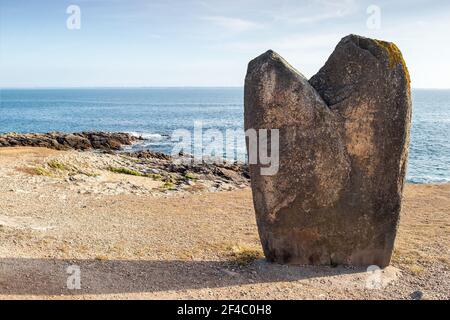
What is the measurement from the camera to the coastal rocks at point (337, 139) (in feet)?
34.2

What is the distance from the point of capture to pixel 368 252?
11133 mm

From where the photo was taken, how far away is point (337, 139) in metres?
10.6

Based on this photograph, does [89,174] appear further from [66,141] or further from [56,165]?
[66,141]

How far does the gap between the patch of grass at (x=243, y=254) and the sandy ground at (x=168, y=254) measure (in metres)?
0.06

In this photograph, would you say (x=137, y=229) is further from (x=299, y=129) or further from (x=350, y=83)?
(x=350, y=83)

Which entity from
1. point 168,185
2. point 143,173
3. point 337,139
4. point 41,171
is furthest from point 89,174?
point 337,139

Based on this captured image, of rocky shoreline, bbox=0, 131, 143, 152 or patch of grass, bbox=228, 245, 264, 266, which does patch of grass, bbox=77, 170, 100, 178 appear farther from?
rocky shoreline, bbox=0, 131, 143, 152

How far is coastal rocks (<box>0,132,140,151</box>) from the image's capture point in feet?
134

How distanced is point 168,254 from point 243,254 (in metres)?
2.01

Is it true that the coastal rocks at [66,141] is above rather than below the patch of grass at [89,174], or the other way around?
above

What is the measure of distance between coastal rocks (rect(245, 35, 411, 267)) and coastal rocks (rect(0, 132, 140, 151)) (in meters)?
33.7

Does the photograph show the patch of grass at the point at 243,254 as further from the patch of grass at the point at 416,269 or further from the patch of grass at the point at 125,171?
the patch of grass at the point at 125,171

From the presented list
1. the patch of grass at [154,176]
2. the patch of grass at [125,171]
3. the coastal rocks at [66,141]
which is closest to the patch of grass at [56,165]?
the patch of grass at [125,171]

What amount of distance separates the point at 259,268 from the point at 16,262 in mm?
5784
